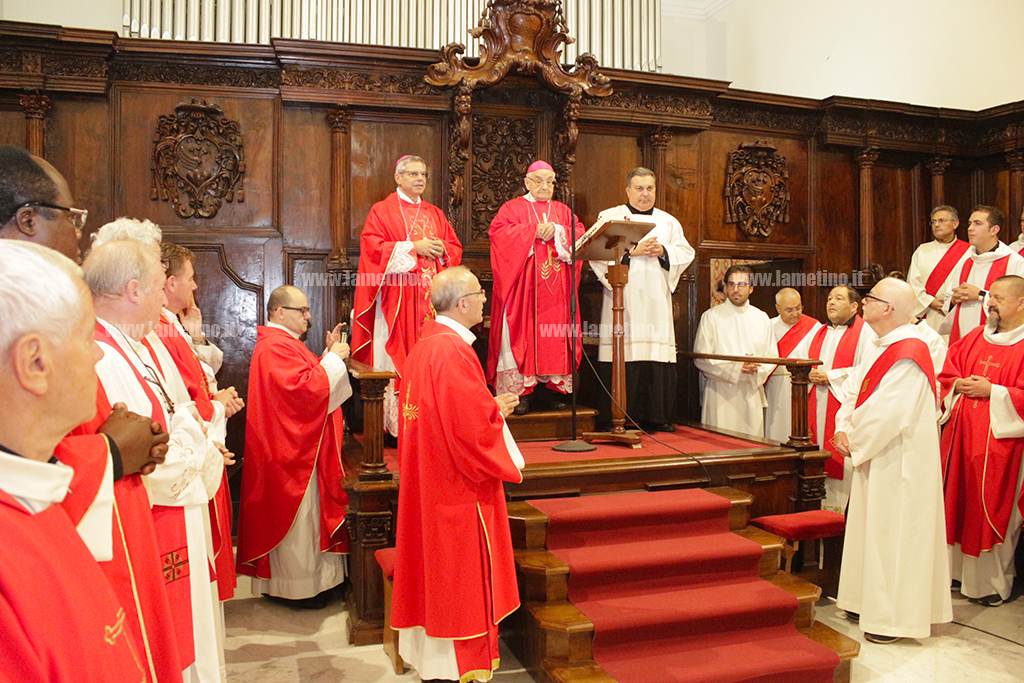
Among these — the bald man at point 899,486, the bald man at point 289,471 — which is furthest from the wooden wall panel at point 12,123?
the bald man at point 899,486

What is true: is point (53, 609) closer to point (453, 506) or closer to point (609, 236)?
point (453, 506)

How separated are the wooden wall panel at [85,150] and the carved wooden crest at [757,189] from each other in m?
5.47

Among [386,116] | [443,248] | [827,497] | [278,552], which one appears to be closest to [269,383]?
[278,552]

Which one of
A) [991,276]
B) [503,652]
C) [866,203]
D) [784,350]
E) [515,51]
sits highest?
[515,51]

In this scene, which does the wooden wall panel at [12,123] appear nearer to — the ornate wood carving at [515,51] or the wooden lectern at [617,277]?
the ornate wood carving at [515,51]

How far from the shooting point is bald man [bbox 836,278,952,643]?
4184 mm

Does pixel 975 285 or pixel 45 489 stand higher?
pixel 975 285

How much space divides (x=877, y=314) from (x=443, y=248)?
9.64ft

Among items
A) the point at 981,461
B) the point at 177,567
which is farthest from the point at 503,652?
the point at 981,461

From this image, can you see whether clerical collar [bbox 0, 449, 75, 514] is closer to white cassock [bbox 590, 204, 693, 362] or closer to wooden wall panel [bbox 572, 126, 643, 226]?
white cassock [bbox 590, 204, 693, 362]

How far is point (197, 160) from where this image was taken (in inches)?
242

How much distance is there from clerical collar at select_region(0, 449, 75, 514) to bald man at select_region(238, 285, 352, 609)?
3562 mm

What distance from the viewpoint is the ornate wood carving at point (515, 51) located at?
6.09m

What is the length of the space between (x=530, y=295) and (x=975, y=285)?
388 centimetres
